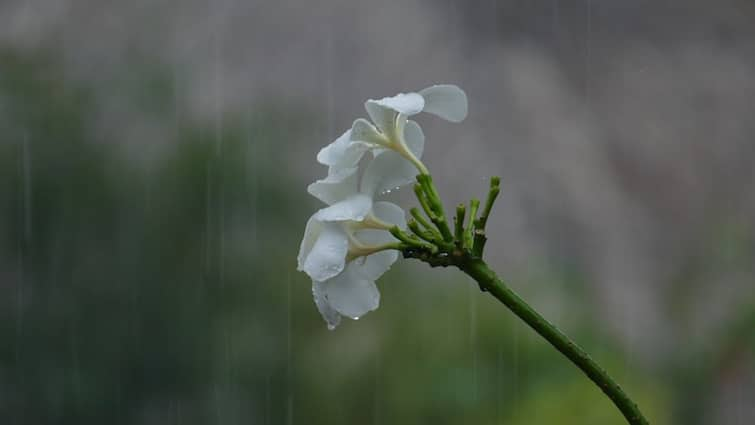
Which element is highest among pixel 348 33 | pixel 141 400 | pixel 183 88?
pixel 348 33

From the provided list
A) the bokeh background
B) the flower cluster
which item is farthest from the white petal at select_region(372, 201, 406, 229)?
the bokeh background

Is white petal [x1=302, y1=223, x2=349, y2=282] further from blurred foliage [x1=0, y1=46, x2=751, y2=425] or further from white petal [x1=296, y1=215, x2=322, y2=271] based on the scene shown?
blurred foliage [x1=0, y1=46, x2=751, y2=425]

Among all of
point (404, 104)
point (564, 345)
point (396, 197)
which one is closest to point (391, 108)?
point (404, 104)

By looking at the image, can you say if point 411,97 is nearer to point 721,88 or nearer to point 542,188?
point 542,188

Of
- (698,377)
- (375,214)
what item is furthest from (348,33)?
(375,214)

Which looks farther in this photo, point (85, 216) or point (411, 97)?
point (85, 216)

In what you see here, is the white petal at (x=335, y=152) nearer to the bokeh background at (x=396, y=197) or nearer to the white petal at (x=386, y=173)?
the white petal at (x=386, y=173)
